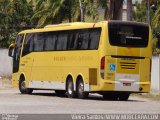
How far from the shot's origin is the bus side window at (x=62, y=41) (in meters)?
32.4

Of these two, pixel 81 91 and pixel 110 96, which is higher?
pixel 81 91

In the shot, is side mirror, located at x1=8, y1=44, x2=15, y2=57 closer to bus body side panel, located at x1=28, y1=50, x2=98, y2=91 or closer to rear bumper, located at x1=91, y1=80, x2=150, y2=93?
bus body side panel, located at x1=28, y1=50, x2=98, y2=91

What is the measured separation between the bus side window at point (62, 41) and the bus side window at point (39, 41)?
1616 mm

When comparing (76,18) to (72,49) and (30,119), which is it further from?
(30,119)

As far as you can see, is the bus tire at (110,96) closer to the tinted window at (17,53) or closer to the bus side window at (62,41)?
the bus side window at (62,41)

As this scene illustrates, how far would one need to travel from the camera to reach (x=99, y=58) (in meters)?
29.7

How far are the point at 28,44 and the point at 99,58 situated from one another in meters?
7.04

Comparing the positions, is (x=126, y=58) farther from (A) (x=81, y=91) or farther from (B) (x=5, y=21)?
(B) (x=5, y=21)

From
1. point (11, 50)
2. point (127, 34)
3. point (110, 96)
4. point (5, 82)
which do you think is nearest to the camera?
point (127, 34)

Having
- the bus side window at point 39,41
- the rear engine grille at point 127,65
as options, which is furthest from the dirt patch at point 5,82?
the rear engine grille at point 127,65

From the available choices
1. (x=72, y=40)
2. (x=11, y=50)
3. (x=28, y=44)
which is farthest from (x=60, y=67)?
(x=11, y=50)

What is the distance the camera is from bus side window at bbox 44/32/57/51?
33.4m

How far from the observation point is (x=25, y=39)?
36156 millimetres

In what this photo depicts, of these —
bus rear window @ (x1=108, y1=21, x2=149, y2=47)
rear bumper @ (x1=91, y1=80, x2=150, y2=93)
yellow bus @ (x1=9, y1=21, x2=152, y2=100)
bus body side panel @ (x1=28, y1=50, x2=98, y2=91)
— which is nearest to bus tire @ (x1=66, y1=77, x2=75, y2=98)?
yellow bus @ (x1=9, y1=21, x2=152, y2=100)
